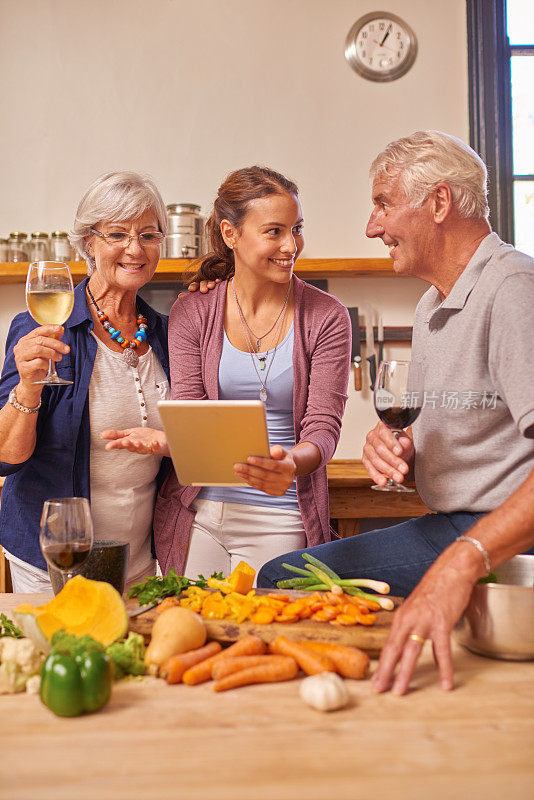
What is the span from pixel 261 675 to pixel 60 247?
301 centimetres

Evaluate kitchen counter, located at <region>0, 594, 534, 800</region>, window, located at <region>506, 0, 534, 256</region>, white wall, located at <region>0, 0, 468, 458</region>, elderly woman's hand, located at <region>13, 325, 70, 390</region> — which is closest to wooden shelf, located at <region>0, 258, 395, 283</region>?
white wall, located at <region>0, 0, 468, 458</region>

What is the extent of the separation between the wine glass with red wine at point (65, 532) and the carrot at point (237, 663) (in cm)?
30

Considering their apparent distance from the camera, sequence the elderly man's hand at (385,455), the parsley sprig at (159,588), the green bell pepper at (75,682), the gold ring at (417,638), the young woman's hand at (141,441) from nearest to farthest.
Answer: the green bell pepper at (75,682)
the gold ring at (417,638)
the parsley sprig at (159,588)
the elderly man's hand at (385,455)
the young woman's hand at (141,441)

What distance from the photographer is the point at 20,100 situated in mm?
3865

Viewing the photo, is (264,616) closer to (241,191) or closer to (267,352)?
(267,352)

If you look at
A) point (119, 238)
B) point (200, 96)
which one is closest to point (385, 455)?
point (119, 238)

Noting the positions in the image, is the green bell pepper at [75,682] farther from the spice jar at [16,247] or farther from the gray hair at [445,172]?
the spice jar at [16,247]

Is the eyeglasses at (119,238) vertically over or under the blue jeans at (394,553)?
over

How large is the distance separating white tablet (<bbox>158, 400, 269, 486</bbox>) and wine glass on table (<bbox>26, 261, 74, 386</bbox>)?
300mm

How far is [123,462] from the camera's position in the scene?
2139 millimetres

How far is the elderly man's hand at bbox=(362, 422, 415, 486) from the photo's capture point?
1.57 m

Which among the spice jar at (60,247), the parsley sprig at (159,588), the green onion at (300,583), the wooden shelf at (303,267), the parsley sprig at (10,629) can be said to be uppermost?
the spice jar at (60,247)

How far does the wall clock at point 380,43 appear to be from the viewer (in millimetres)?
3842

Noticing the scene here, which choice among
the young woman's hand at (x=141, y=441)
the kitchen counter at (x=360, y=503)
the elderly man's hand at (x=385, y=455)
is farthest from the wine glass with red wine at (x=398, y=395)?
the kitchen counter at (x=360, y=503)
